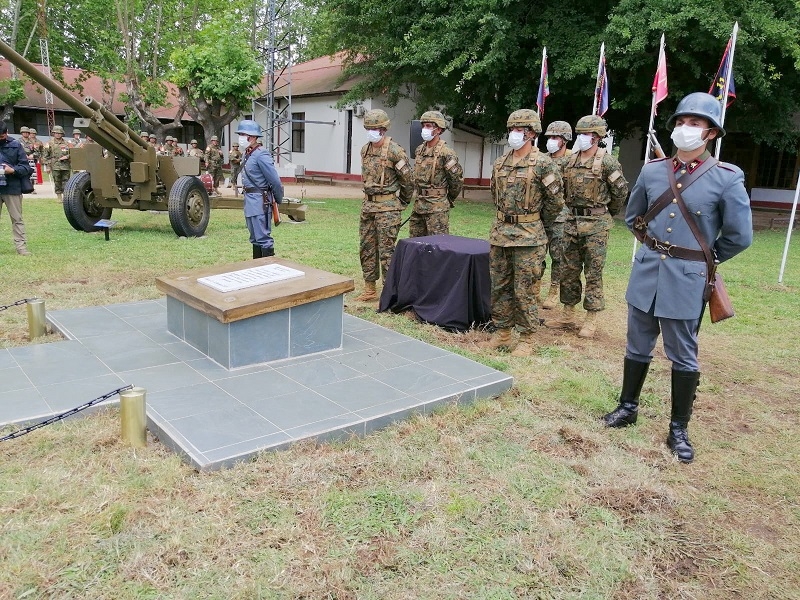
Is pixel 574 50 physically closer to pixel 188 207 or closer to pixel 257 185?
pixel 188 207

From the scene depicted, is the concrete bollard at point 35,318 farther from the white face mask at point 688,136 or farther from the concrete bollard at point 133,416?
the white face mask at point 688,136

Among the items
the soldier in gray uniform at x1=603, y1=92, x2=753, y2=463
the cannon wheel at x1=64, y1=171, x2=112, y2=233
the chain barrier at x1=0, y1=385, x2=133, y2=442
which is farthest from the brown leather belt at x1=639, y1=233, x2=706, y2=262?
the cannon wheel at x1=64, y1=171, x2=112, y2=233

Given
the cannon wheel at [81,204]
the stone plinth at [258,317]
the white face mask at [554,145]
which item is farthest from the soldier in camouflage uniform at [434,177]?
the cannon wheel at [81,204]

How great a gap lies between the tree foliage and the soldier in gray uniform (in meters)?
9.70

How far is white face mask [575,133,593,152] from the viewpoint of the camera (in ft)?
18.3

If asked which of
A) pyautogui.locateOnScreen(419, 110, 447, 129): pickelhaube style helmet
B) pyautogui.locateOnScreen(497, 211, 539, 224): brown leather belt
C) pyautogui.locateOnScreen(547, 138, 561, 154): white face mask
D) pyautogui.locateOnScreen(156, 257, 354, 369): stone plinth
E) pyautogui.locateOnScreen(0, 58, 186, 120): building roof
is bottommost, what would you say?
pyautogui.locateOnScreen(156, 257, 354, 369): stone plinth

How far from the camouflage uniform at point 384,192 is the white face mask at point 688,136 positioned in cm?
323

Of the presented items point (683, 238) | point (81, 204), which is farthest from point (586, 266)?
point (81, 204)

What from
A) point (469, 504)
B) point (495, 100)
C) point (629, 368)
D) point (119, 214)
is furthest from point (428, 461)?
point (495, 100)

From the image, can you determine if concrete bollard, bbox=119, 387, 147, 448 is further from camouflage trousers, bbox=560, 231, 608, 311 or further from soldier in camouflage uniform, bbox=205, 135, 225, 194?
soldier in camouflage uniform, bbox=205, 135, 225, 194

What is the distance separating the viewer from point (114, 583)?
7.55ft

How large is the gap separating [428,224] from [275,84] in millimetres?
22893

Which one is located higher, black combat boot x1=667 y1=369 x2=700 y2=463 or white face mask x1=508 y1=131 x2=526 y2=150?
white face mask x1=508 y1=131 x2=526 y2=150

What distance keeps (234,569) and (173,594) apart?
215mm
